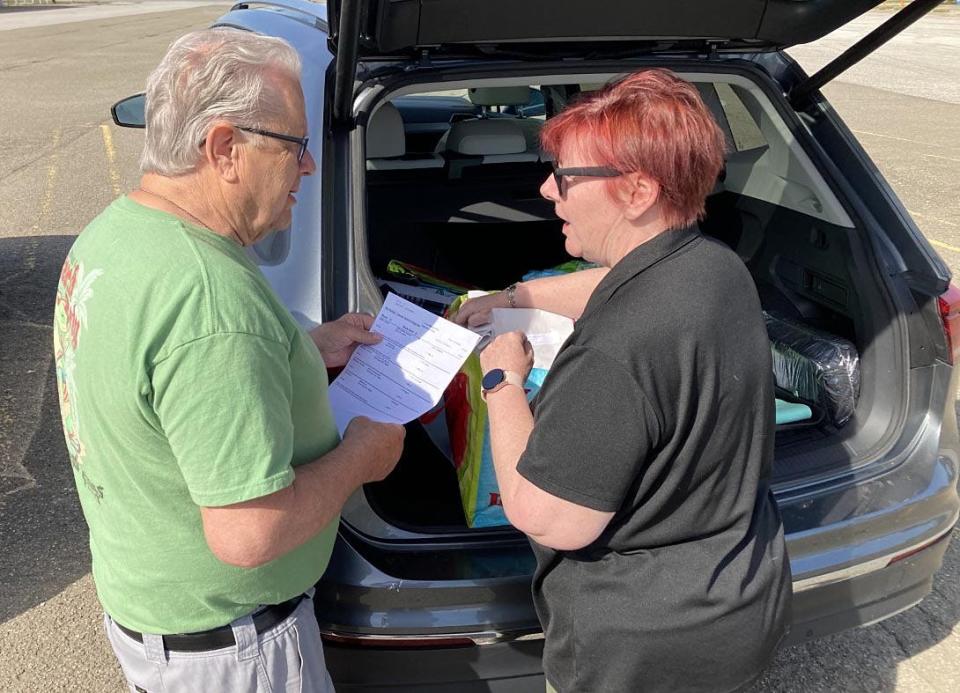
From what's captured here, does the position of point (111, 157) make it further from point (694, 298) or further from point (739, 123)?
point (694, 298)

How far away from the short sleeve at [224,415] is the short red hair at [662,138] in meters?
0.58

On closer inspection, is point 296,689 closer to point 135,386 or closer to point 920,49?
point 135,386

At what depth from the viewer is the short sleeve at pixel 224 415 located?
3.44 feet

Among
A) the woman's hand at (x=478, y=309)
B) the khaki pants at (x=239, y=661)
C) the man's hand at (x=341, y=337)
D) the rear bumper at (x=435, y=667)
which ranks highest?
the man's hand at (x=341, y=337)

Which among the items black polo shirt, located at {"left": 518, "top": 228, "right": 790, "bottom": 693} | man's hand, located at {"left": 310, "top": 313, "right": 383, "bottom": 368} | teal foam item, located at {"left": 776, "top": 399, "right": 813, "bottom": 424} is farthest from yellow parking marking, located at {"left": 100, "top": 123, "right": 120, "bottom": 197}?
black polo shirt, located at {"left": 518, "top": 228, "right": 790, "bottom": 693}

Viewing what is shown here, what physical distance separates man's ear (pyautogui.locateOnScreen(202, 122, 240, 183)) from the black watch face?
55 cm

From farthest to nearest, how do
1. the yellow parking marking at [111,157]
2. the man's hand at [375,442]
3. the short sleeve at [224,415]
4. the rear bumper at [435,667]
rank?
the yellow parking marking at [111,157] → the rear bumper at [435,667] → the man's hand at [375,442] → the short sleeve at [224,415]

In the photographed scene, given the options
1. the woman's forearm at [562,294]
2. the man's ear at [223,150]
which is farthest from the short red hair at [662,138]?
the woman's forearm at [562,294]

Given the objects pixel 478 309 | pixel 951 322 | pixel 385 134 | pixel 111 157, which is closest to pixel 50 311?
pixel 385 134

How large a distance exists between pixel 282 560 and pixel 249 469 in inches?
11.6

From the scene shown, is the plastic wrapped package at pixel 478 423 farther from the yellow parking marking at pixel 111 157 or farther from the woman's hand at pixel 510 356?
the yellow parking marking at pixel 111 157

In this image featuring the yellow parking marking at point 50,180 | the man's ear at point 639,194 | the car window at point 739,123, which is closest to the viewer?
the man's ear at point 639,194

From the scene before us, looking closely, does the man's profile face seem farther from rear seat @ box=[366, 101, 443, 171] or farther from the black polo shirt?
rear seat @ box=[366, 101, 443, 171]

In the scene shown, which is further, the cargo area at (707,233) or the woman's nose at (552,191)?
the cargo area at (707,233)
